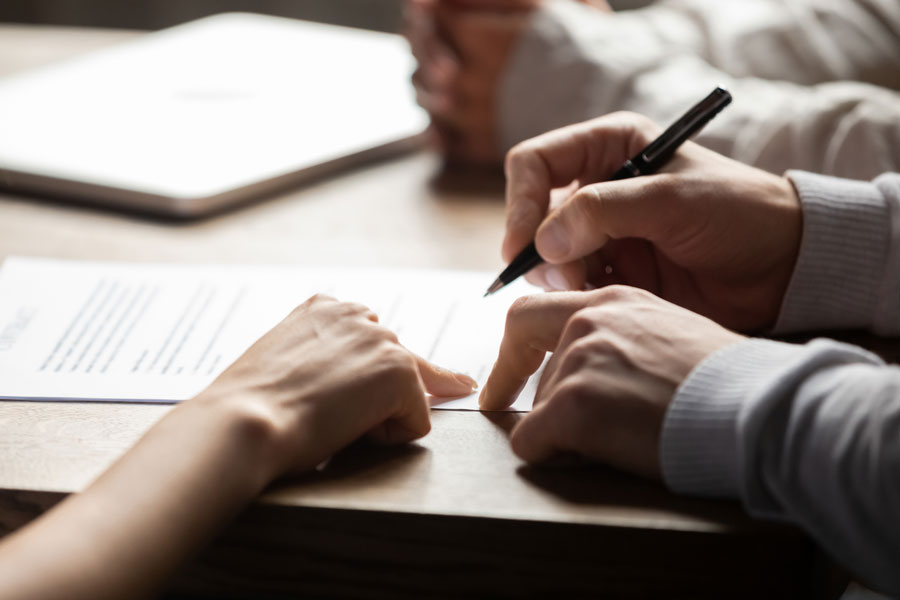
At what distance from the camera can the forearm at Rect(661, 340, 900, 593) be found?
0.46m

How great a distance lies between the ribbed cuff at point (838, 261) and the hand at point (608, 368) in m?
0.17

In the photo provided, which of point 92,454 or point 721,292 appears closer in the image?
point 92,454

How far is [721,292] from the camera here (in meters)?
0.74

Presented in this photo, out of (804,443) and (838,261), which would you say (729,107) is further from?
(804,443)

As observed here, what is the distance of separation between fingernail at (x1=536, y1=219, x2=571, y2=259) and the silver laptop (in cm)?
39

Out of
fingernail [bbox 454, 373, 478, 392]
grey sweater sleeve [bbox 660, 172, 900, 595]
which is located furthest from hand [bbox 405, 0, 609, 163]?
grey sweater sleeve [bbox 660, 172, 900, 595]

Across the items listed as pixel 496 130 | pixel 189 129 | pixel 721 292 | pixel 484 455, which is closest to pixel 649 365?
pixel 484 455

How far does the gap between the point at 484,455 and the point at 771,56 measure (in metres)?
0.73

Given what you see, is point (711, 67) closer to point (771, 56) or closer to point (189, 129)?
point (771, 56)

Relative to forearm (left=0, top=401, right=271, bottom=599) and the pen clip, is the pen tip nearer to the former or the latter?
the pen clip

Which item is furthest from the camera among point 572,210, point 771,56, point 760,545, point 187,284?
point 771,56

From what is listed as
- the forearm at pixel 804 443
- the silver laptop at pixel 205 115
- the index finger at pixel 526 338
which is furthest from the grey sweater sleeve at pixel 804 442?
the silver laptop at pixel 205 115

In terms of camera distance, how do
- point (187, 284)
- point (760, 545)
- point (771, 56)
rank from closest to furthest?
1. point (760, 545)
2. point (187, 284)
3. point (771, 56)

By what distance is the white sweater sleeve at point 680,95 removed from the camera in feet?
2.87
